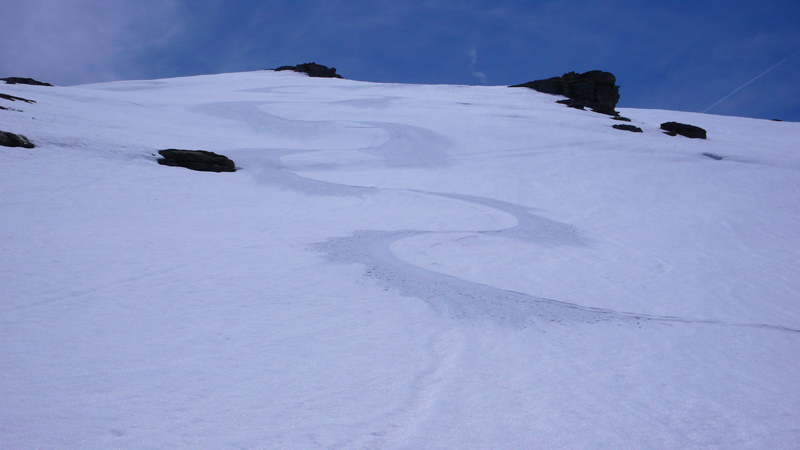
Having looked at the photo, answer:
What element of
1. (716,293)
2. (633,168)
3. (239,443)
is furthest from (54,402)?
(633,168)

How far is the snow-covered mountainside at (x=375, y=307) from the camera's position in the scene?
319 cm

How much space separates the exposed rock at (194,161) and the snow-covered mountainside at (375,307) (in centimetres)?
45

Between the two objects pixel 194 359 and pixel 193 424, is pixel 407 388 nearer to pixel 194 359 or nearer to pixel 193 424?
pixel 193 424

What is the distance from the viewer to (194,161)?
12.7m

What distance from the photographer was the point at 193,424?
9.65 ft

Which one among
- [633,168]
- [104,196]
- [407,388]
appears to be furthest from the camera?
[633,168]

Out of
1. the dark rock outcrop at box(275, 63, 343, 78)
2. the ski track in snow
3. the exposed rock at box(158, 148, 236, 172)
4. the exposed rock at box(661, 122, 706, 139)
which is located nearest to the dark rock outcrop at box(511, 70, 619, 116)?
the exposed rock at box(661, 122, 706, 139)

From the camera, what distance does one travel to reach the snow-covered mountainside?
3.19 meters

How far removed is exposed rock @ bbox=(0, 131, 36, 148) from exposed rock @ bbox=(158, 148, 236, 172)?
2.96 metres

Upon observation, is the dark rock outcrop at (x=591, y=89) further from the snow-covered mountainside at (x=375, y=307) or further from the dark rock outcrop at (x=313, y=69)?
the dark rock outcrop at (x=313, y=69)

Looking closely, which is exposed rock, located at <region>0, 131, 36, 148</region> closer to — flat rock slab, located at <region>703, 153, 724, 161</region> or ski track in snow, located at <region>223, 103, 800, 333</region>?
ski track in snow, located at <region>223, 103, 800, 333</region>

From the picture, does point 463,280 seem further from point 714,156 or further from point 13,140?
point 714,156

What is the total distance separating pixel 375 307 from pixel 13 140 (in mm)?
11156

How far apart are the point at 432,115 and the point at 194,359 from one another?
22.4 meters
